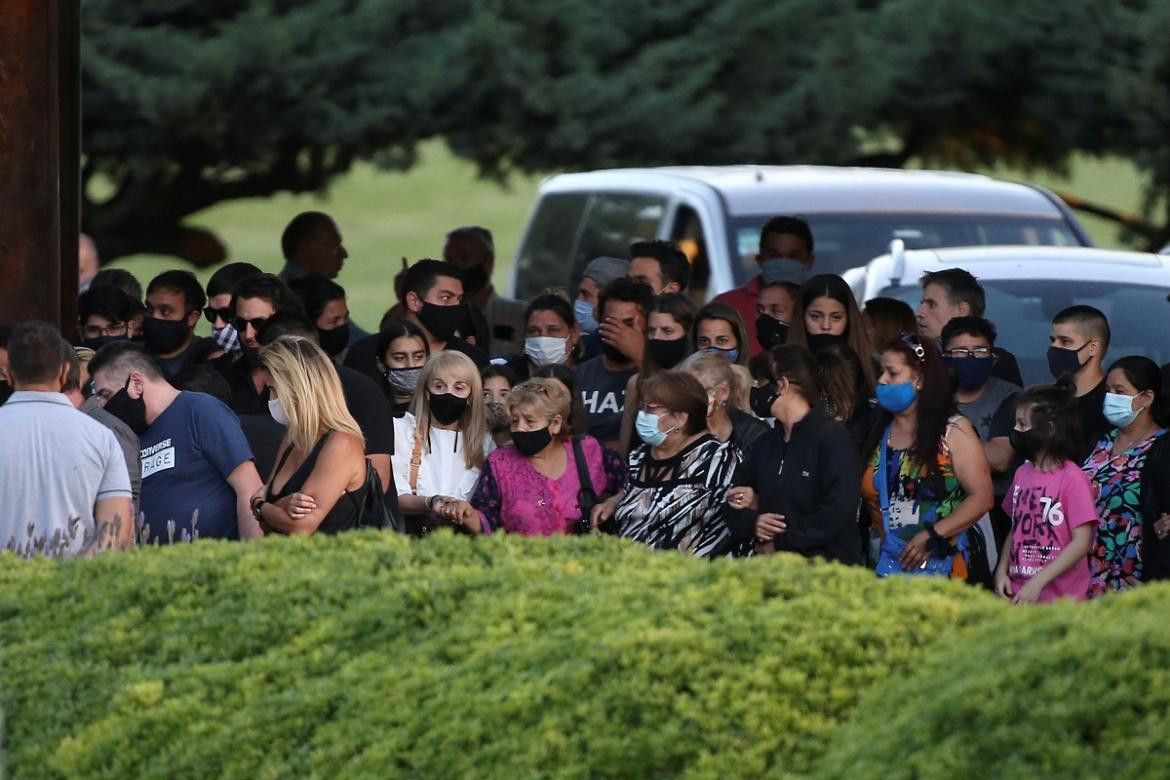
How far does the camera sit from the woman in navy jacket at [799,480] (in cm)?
777

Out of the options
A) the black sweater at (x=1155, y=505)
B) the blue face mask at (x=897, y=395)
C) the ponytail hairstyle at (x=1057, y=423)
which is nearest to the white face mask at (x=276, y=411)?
the blue face mask at (x=897, y=395)

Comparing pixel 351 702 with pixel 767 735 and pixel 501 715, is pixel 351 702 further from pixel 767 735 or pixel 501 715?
pixel 767 735

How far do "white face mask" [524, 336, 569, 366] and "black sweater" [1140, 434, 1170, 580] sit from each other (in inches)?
118

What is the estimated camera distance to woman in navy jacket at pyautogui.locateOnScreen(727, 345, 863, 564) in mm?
7766

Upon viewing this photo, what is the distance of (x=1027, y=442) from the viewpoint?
788 centimetres

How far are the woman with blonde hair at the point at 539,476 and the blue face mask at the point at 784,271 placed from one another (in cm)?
257

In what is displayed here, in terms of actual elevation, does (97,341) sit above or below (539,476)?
above

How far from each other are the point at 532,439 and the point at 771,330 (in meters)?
Result: 2.01

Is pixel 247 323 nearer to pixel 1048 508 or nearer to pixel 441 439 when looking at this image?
pixel 441 439

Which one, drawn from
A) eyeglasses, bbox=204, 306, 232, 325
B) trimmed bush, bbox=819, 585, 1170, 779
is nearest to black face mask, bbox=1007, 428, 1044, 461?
trimmed bush, bbox=819, 585, 1170, 779

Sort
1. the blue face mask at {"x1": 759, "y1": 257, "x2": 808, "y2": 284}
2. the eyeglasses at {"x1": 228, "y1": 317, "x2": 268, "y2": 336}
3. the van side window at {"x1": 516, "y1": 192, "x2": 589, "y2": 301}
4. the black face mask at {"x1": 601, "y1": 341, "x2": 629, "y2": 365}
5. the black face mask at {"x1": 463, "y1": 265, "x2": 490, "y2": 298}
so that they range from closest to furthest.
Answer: the eyeglasses at {"x1": 228, "y1": 317, "x2": 268, "y2": 336} < the black face mask at {"x1": 601, "y1": 341, "x2": 629, "y2": 365} < the blue face mask at {"x1": 759, "y1": 257, "x2": 808, "y2": 284} < the black face mask at {"x1": 463, "y1": 265, "x2": 490, "y2": 298} < the van side window at {"x1": 516, "y1": 192, "x2": 589, "y2": 301}

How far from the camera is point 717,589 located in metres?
5.57

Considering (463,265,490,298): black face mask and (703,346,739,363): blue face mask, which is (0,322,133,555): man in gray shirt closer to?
(703,346,739,363): blue face mask

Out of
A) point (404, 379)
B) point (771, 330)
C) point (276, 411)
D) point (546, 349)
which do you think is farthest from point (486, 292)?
point (276, 411)
